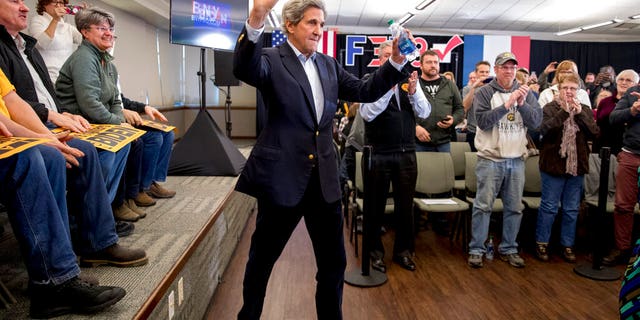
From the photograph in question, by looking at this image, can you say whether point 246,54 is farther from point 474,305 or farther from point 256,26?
point 474,305

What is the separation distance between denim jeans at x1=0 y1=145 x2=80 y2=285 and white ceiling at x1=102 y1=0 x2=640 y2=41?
236 inches

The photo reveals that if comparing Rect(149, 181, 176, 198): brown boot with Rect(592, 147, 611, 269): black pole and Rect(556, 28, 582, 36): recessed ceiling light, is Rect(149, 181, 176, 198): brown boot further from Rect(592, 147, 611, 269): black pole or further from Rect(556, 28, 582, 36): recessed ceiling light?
Rect(556, 28, 582, 36): recessed ceiling light

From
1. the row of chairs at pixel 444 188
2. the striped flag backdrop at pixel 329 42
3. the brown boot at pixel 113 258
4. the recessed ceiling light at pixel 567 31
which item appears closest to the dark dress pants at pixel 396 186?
the row of chairs at pixel 444 188

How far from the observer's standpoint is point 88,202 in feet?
5.56

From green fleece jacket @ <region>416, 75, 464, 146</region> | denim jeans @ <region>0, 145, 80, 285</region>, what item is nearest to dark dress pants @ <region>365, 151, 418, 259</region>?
green fleece jacket @ <region>416, 75, 464, 146</region>

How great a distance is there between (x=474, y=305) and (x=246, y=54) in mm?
1939

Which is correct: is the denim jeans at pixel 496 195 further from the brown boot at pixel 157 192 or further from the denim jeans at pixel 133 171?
the denim jeans at pixel 133 171

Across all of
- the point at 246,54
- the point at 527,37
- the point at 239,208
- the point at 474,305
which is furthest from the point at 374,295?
the point at 527,37

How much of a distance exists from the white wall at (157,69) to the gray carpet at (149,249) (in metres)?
3.20

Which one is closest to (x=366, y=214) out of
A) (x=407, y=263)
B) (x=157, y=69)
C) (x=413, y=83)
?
(x=407, y=263)

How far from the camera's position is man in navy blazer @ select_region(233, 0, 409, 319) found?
5.38 ft

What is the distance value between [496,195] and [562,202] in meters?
0.56

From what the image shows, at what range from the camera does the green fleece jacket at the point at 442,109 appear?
3758 mm

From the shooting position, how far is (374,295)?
2.73 m
